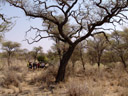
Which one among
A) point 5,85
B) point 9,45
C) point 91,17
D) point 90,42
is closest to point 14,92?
point 5,85

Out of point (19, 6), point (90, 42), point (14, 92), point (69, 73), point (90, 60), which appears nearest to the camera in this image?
point (14, 92)

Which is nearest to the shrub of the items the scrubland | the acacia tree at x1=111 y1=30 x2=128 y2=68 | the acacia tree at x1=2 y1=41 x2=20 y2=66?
the scrubland

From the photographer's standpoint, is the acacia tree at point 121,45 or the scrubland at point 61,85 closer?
the scrubland at point 61,85

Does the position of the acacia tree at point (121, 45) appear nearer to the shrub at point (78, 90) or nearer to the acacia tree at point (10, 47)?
the shrub at point (78, 90)

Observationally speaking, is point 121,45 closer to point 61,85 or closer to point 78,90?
point 61,85

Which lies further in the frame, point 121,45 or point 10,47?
point 10,47

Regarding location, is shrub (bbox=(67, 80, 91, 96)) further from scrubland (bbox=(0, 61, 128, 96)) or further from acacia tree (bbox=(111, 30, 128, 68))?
acacia tree (bbox=(111, 30, 128, 68))

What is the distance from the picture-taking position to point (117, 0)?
1039 centimetres

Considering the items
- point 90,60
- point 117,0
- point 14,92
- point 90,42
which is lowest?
point 14,92

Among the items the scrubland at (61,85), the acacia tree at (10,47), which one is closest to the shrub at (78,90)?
the scrubland at (61,85)

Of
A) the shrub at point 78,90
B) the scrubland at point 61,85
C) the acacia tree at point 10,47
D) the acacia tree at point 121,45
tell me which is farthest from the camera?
the acacia tree at point 10,47

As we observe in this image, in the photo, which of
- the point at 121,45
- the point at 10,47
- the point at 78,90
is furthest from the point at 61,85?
the point at 10,47

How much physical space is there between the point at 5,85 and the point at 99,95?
697 centimetres

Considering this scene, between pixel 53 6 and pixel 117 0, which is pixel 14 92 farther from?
pixel 117 0
